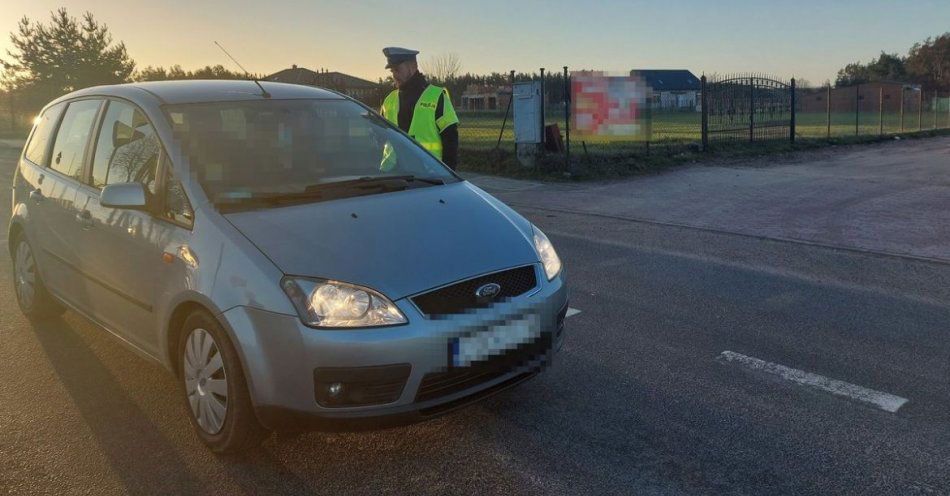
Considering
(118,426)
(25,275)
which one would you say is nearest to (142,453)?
(118,426)

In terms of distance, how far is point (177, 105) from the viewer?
405 centimetres

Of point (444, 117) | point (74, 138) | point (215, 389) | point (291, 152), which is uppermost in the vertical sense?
point (444, 117)

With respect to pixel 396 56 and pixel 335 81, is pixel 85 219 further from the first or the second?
pixel 335 81

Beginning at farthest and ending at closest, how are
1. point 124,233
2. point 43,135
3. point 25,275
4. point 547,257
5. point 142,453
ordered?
1. point 25,275
2. point 43,135
3. point 124,233
4. point 547,257
5. point 142,453

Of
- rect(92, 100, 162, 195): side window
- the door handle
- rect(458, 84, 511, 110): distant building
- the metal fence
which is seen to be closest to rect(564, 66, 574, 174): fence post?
the metal fence

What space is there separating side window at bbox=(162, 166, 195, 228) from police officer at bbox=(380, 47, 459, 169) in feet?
10.0

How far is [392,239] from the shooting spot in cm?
332

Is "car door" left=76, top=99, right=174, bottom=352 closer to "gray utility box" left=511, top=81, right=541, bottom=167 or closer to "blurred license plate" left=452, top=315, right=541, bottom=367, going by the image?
"blurred license plate" left=452, top=315, right=541, bottom=367

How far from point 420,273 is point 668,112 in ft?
63.0

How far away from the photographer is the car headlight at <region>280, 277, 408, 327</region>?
119 inches

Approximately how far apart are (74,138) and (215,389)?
7.71ft

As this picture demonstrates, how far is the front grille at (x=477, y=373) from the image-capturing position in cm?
310

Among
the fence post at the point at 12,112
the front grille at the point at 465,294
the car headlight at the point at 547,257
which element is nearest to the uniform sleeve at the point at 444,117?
the car headlight at the point at 547,257

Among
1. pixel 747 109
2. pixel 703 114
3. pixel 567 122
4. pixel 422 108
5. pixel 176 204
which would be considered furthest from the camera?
pixel 747 109
